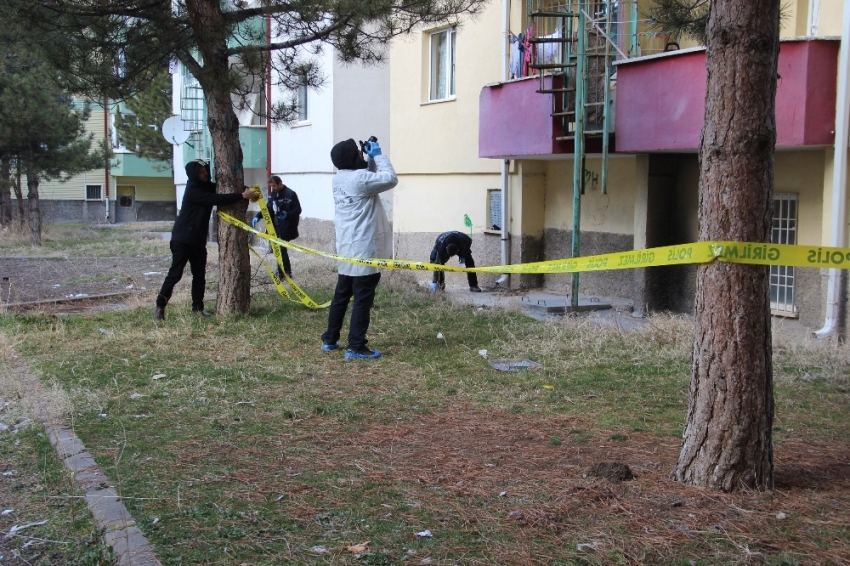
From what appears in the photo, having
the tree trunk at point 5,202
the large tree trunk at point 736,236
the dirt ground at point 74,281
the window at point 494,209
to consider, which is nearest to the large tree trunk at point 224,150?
the dirt ground at point 74,281

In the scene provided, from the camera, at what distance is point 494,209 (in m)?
15.7

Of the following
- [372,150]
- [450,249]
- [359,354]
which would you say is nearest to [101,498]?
[359,354]

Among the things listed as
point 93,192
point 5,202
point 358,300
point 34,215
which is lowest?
point 358,300

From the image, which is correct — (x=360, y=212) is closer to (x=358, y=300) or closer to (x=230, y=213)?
(x=358, y=300)

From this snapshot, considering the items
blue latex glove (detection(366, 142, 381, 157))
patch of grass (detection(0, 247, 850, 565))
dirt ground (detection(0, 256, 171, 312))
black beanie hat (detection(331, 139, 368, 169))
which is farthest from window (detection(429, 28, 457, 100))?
black beanie hat (detection(331, 139, 368, 169))

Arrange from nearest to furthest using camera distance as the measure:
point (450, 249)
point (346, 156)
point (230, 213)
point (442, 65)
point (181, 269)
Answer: point (346, 156)
point (230, 213)
point (181, 269)
point (450, 249)
point (442, 65)

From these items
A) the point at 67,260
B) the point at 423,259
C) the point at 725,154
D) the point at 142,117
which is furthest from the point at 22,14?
the point at 142,117

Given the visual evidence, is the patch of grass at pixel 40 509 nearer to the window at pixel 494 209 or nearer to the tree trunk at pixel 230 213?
the tree trunk at pixel 230 213

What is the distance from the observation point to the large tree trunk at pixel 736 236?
163 inches

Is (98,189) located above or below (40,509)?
above

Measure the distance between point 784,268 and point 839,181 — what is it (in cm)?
151

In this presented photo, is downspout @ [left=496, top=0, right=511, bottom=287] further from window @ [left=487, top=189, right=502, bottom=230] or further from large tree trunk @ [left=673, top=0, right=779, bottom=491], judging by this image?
large tree trunk @ [left=673, top=0, right=779, bottom=491]

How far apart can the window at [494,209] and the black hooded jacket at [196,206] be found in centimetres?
654

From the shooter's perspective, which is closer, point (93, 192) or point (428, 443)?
point (428, 443)
